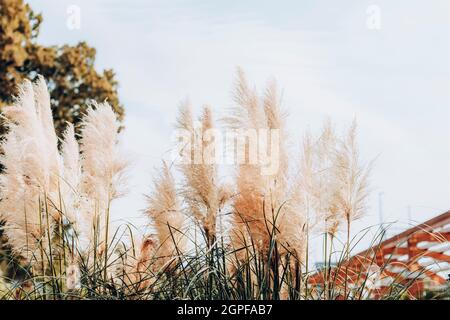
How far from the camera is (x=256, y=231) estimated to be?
291cm

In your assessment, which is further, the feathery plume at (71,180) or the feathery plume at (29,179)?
the feathery plume at (71,180)

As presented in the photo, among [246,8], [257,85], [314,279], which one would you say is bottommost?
[314,279]

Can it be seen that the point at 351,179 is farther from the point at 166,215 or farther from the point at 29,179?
the point at 29,179

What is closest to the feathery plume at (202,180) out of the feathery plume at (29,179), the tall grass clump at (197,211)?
the tall grass clump at (197,211)

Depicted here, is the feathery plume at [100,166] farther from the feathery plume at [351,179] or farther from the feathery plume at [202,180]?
the feathery plume at [351,179]

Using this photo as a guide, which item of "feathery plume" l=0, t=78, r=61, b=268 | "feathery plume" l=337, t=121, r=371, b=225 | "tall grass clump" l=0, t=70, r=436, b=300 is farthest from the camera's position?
"feathery plume" l=0, t=78, r=61, b=268

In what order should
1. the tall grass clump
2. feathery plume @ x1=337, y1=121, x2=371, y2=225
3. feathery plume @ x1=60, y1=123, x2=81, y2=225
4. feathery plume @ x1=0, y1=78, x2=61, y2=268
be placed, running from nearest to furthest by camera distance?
the tall grass clump, feathery plume @ x1=337, y1=121, x2=371, y2=225, feathery plume @ x1=0, y1=78, x2=61, y2=268, feathery plume @ x1=60, y1=123, x2=81, y2=225

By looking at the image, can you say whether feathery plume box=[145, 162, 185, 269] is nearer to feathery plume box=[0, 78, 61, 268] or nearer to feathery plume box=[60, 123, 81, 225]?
feathery plume box=[60, 123, 81, 225]

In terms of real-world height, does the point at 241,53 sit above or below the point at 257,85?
above

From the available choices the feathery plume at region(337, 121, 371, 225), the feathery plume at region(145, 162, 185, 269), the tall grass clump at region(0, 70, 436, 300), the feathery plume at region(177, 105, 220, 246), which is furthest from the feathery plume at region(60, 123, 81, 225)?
the feathery plume at region(337, 121, 371, 225)

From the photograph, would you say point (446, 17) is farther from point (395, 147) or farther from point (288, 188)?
point (288, 188)

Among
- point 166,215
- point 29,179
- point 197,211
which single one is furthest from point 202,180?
point 29,179
